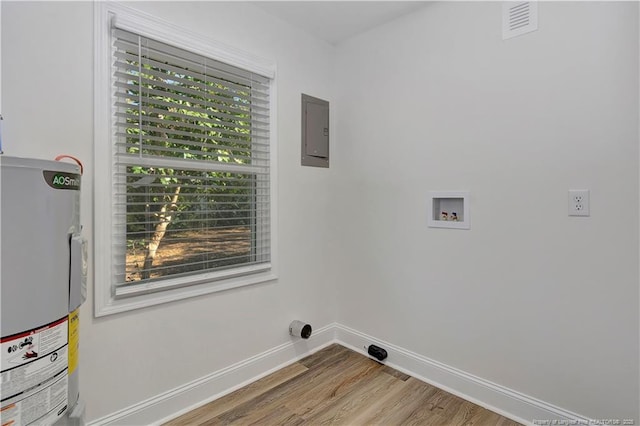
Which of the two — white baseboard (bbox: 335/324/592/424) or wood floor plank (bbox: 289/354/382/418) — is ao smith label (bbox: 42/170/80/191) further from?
white baseboard (bbox: 335/324/592/424)

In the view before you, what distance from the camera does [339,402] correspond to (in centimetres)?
188

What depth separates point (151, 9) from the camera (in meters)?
1.65

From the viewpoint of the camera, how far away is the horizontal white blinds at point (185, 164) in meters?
1.60

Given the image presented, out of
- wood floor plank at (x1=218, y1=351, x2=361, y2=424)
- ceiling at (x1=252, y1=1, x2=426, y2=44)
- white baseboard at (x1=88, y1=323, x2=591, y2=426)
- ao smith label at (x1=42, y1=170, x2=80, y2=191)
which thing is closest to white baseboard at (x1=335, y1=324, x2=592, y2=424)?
white baseboard at (x1=88, y1=323, x2=591, y2=426)

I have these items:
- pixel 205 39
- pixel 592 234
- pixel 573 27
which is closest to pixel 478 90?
pixel 573 27

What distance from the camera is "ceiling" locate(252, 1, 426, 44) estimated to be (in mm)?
2074

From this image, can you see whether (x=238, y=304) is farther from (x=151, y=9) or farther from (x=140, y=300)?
(x=151, y=9)

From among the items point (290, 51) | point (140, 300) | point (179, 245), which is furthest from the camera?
point (290, 51)

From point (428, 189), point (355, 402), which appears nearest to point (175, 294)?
point (355, 402)

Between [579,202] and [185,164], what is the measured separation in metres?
1.99

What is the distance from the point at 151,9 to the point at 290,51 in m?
0.91

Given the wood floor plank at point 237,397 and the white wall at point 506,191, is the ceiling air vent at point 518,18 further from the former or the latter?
the wood floor plank at point 237,397

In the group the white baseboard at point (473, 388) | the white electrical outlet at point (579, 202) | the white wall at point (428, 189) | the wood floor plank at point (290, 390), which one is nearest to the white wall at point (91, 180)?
the white wall at point (428, 189)

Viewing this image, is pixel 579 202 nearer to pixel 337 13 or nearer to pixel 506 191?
pixel 506 191
